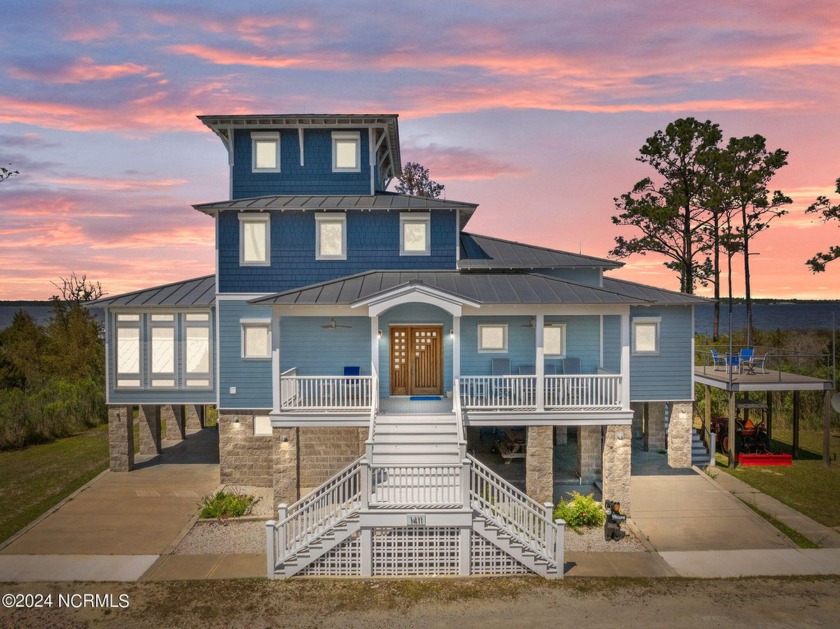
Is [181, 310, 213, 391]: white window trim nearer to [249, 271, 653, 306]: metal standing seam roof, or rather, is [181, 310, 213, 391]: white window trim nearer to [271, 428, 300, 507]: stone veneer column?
[249, 271, 653, 306]: metal standing seam roof

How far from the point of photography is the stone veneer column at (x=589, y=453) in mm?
16547

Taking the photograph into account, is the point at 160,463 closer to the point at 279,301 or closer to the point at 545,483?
the point at 279,301

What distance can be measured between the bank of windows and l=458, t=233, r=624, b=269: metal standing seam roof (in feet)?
30.0

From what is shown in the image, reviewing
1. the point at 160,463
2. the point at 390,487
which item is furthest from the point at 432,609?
the point at 160,463

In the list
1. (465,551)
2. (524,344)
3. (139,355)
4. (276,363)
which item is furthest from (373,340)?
(139,355)

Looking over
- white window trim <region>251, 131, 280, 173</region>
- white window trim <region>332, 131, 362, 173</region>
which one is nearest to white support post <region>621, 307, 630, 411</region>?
white window trim <region>332, 131, 362, 173</region>

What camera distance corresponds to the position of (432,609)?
391 inches

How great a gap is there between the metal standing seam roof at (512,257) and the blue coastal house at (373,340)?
81mm

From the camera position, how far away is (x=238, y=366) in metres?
17.0

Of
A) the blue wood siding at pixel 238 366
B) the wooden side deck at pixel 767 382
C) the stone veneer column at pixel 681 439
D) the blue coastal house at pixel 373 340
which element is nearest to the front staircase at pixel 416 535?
the blue coastal house at pixel 373 340

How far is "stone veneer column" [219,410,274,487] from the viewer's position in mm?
16797

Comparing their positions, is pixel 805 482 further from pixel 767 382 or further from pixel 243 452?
pixel 243 452

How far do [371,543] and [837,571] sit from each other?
32.5 feet

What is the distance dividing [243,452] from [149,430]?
5910 millimetres
